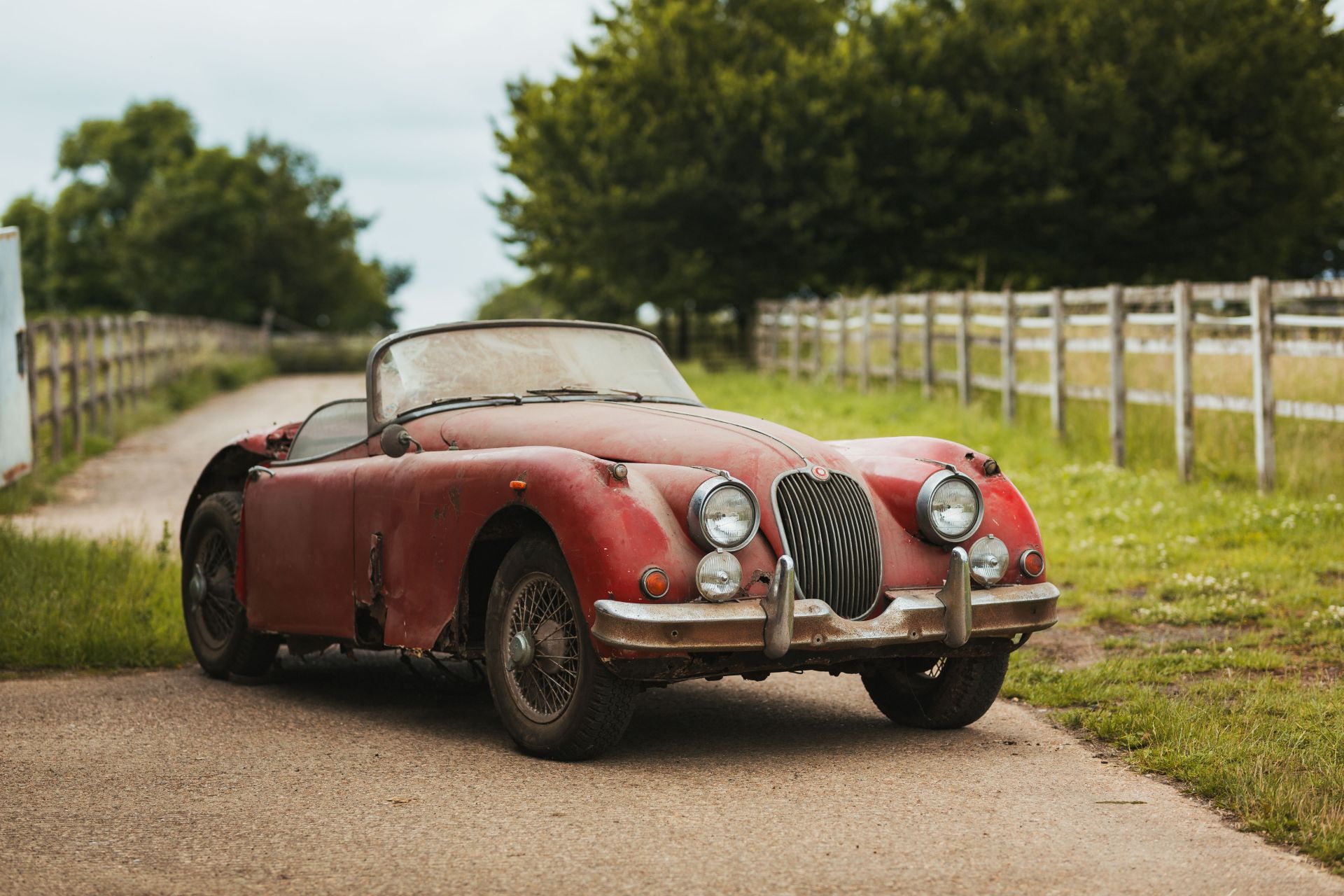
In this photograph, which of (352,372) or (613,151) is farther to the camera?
(352,372)

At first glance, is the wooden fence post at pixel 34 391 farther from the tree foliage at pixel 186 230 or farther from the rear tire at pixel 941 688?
the tree foliage at pixel 186 230

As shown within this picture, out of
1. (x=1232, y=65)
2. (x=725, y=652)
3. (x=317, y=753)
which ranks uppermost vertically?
(x=1232, y=65)

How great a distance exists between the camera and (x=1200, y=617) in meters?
8.09

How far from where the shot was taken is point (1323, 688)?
632cm

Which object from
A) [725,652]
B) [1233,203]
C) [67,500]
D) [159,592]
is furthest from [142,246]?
[725,652]

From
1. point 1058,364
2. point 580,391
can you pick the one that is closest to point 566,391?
point 580,391

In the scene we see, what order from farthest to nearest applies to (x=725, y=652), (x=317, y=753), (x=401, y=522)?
1. (x=401, y=522)
2. (x=317, y=753)
3. (x=725, y=652)

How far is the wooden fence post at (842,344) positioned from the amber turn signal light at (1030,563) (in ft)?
57.7

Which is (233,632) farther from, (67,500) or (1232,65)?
(1232,65)

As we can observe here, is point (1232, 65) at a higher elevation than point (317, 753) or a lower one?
higher

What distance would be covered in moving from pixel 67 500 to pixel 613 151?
20.3m

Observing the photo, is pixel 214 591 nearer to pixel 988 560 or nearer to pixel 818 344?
pixel 988 560

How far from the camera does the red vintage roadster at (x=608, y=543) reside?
5227 mm

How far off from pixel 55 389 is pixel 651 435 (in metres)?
13.2
